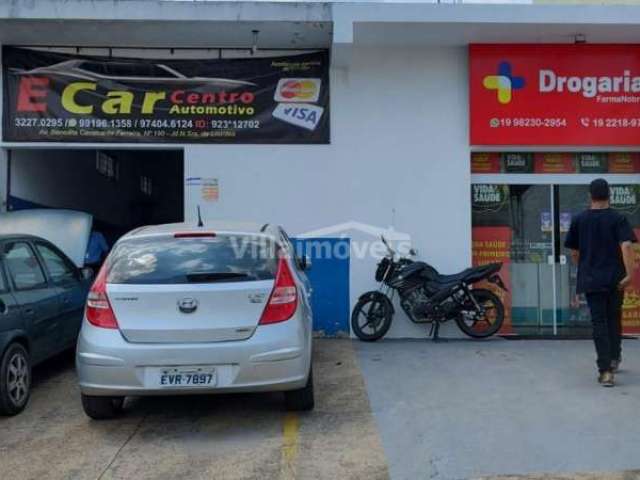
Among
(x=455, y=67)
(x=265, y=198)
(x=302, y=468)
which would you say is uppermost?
(x=455, y=67)

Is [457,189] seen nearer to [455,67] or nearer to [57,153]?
[455,67]

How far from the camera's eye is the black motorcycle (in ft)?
27.4

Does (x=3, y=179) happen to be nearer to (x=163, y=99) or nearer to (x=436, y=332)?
(x=163, y=99)

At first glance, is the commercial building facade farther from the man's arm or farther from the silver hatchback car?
the silver hatchback car

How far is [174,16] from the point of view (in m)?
7.98

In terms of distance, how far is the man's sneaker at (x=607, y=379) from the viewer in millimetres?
5898

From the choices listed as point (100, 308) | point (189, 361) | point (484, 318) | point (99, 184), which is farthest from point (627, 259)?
point (99, 184)

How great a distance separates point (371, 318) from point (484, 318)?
4.83ft

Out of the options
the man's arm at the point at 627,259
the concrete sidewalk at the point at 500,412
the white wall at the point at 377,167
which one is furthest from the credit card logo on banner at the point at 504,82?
the man's arm at the point at 627,259

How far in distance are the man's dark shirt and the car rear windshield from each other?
115 inches

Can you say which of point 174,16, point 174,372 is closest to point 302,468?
point 174,372

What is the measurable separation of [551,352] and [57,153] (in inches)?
329

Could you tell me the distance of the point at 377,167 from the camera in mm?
8789

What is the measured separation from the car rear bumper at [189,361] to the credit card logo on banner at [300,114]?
15.1 feet
